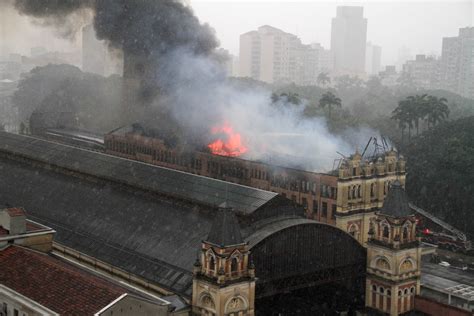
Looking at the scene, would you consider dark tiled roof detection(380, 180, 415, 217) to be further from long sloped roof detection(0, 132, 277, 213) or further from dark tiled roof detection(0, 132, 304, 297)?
long sloped roof detection(0, 132, 277, 213)

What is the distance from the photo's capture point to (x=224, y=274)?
137 ft

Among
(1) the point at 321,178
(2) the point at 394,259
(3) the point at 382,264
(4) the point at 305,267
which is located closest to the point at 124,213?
(4) the point at 305,267

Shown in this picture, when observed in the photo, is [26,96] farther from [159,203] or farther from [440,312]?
[440,312]

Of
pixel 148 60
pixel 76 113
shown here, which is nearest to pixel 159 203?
pixel 148 60

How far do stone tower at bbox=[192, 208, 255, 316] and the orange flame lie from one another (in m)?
40.8

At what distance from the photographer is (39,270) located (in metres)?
44.1

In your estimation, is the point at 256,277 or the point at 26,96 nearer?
the point at 256,277

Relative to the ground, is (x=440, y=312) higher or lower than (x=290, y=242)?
lower

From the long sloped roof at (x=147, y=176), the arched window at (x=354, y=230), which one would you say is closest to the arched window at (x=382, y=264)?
the long sloped roof at (x=147, y=176)

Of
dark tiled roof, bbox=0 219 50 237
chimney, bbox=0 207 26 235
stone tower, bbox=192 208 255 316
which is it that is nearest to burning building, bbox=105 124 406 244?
stone tower, bbox=192 208 255 316

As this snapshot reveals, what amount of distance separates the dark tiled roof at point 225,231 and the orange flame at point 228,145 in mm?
40911

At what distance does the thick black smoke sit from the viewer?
9012cm

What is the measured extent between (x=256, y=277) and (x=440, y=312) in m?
14.3

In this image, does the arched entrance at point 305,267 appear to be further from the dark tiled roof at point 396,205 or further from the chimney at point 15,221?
the chimney at point 15,221
